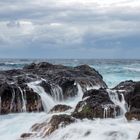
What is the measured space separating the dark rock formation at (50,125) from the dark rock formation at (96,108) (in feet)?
3.24

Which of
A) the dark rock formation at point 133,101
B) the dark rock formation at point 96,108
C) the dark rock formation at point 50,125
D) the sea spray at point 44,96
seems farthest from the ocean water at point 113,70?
the dark rock formation at point 50,125

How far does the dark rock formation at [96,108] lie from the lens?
60.4ft

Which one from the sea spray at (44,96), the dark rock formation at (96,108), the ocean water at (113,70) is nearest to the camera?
the dark rock formation at (96,108)

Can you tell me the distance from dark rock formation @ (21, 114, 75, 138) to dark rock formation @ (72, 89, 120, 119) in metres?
0.99

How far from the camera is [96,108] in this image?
1888 centimetres

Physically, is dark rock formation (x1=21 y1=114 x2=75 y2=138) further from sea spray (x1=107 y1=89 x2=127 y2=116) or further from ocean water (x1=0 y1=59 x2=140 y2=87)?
ocean water (x1=0 y1=59 x2=140 y2=87)

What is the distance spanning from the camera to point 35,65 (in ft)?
109

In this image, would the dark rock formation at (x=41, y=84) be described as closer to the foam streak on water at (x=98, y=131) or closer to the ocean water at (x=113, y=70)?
the foam streak on water at (x=98, y=131)

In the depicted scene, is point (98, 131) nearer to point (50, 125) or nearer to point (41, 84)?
point (50, 125)

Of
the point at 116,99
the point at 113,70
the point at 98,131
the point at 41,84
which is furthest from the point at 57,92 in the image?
the point at 113,70

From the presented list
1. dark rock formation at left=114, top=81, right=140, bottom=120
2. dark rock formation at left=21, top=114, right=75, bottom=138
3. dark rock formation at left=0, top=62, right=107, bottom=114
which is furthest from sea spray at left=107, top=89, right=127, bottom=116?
dark rock formation at left=21, top=114, right=75, bottom=138

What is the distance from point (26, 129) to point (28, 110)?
162 inches

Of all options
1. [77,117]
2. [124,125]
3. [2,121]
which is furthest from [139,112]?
[2,121]

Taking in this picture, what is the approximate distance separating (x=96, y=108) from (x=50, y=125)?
A: 2.71m
